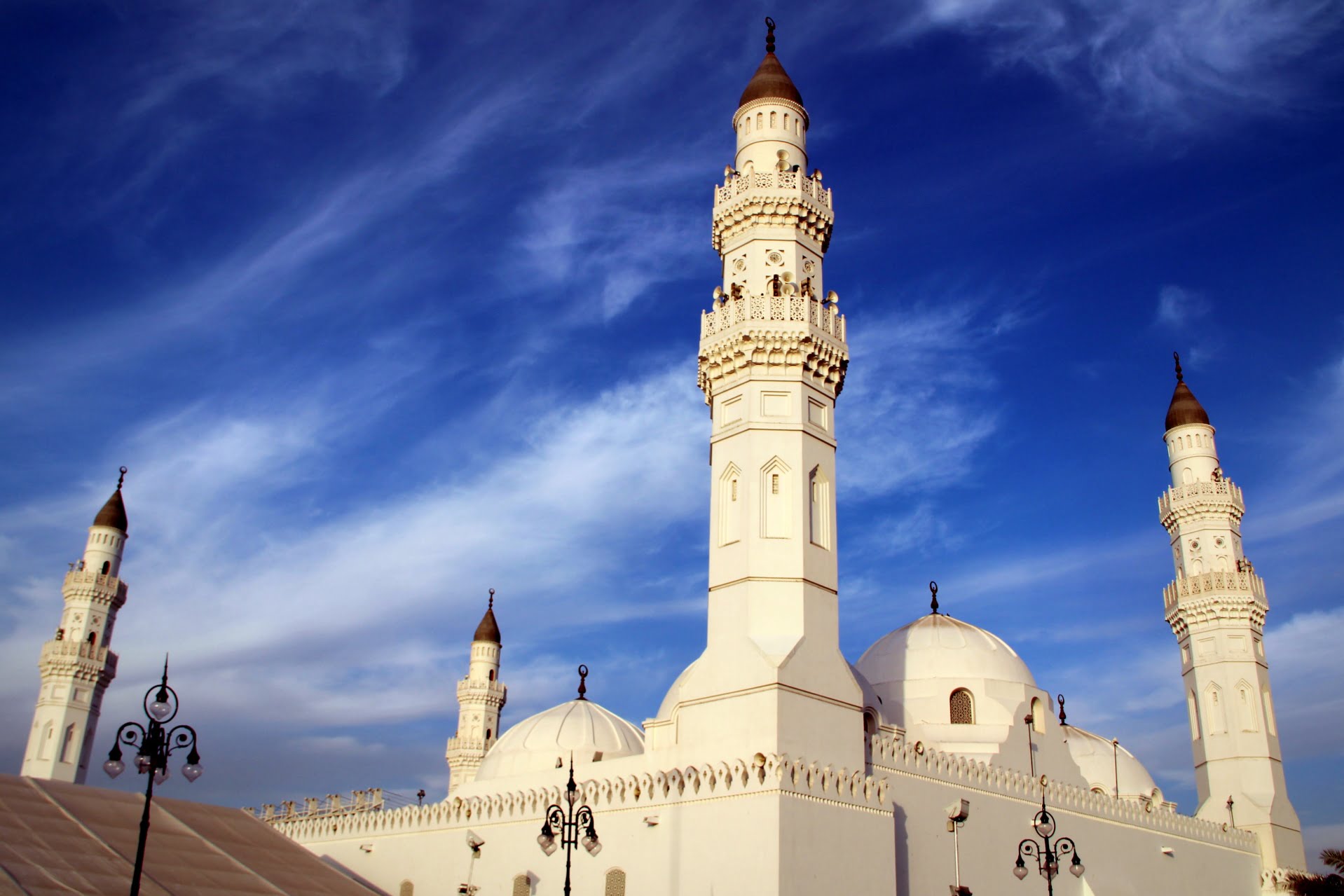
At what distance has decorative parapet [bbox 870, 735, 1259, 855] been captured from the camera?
2319 centimetres

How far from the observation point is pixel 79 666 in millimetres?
39469

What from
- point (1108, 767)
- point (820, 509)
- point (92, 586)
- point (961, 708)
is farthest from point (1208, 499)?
point (92, 586)

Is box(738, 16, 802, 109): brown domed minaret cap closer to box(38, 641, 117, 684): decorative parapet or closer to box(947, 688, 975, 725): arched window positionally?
box(947, 688, 975, 725): arched window

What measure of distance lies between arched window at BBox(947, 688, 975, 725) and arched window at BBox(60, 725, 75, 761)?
3035 centimetres

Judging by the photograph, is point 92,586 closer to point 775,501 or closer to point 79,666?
point 79,666

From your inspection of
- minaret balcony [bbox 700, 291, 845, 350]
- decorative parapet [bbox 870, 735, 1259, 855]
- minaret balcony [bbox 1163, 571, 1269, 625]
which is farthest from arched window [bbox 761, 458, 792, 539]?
minaret balcony [bbox 1163, 571, 1269, 625]

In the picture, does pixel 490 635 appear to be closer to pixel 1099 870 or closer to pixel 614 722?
pixel 614 722

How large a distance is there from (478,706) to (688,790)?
86.3 ft

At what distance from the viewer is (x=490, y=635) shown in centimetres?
4638

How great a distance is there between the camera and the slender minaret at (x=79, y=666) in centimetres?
3900

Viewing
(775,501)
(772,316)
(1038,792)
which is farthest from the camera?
(1038,792)

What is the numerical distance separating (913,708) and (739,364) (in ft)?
35.3

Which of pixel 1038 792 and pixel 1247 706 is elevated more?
Result: pixel 1247 706

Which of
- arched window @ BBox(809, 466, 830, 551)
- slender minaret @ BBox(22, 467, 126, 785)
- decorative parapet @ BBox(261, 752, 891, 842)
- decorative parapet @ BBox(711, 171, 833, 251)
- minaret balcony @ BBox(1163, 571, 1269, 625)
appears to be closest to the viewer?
decorative parapet @ BBox(261, 752, 891, 842)
